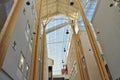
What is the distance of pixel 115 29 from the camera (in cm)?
772

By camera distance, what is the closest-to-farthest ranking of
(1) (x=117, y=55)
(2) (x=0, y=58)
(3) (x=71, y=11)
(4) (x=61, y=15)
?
1. (2) (x=0, y=58)
2. (1) (x=117, y=55)
3. (3) (x=71, y=11)
4. (4) (x=61, y=15)

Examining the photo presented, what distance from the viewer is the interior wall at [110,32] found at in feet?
25.0

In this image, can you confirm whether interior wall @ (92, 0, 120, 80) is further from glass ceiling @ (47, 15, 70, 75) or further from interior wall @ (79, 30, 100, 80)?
glass ceiling @ (47, 15, 70, 75)

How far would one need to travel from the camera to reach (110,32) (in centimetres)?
833

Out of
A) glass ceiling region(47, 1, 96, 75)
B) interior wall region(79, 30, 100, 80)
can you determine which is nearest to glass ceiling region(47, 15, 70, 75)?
glass ceiling region(47, 1, 96, 75)

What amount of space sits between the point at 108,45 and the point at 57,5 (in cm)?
1021

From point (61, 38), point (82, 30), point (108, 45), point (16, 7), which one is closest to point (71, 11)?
point (82, 30)

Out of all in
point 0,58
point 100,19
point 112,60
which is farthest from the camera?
point 100,19

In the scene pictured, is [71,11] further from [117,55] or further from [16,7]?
[16,7]

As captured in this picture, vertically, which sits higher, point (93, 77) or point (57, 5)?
point (57, 5)

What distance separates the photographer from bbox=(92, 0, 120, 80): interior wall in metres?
7.63

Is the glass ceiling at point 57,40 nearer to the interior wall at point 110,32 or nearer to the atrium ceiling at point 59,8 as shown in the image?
the atrium ceiling at point 59,8

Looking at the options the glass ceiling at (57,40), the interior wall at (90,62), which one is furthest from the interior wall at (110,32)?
the glass ceiling at (57,40)

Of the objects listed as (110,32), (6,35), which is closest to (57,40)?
(110,32)
